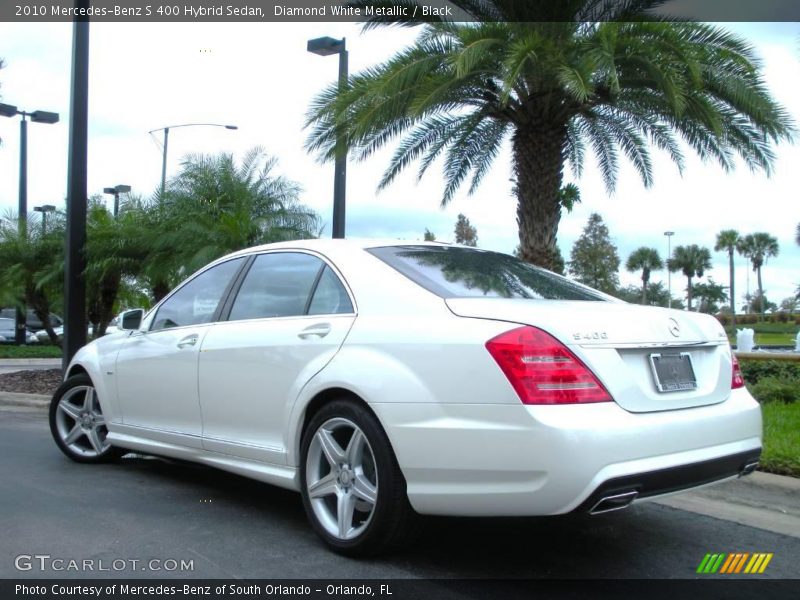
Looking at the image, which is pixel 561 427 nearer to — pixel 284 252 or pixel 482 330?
pixel 482 330

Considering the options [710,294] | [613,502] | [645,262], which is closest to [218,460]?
[613,502]

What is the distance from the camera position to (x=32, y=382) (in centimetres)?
1195

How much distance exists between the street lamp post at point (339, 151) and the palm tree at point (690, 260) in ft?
258

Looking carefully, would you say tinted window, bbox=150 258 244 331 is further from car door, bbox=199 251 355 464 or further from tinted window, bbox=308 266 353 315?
tinted window, bbox=308 266 353 315

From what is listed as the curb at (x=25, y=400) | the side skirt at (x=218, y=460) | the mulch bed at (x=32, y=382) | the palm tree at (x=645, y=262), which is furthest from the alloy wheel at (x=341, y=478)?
the palm tree at (x=645, y=262)

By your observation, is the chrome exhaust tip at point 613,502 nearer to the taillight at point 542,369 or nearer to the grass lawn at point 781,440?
the taillight at point 542,369

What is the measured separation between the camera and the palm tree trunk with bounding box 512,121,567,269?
416 inches

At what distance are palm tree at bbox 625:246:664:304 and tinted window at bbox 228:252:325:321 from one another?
75.6 metres

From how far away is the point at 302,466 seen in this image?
407cm

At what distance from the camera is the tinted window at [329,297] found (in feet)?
13.7

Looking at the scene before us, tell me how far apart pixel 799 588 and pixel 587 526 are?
1175mm

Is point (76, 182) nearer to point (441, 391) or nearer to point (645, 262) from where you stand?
point (441, 391)

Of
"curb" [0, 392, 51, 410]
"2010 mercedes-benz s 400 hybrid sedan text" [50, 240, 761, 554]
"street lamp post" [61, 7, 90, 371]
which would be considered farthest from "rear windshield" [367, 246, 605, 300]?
"street lamp post" [61, 7, 90, 371]

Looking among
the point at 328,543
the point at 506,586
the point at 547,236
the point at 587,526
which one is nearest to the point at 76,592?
the point at 328,543
